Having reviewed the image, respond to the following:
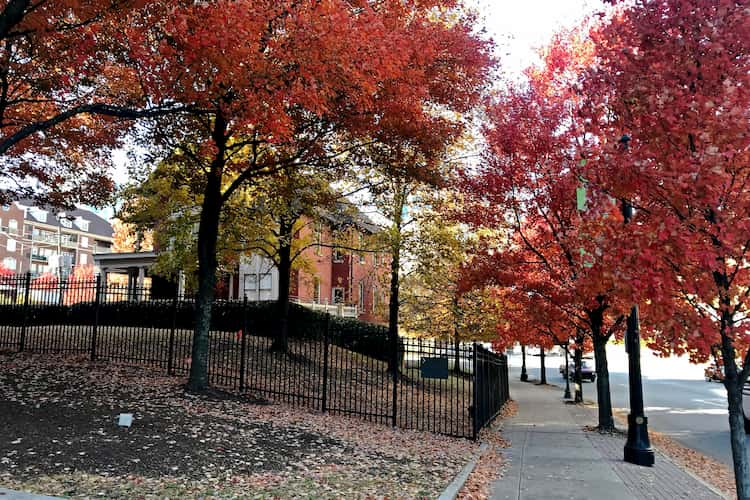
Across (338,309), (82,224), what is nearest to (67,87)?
(338,309)

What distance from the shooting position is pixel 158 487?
6129mm

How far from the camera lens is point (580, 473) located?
8.62 m

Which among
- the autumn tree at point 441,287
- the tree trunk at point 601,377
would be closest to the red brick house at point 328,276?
the autumn tree at point 441,287

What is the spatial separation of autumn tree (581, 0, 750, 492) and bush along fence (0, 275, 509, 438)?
17.0 feet

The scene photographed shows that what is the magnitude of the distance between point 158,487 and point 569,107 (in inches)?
473

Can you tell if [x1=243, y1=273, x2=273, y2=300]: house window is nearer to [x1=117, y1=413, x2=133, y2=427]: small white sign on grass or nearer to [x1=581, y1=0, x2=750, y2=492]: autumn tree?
[x1=117, y1=413, x2=133, y2=427]: small white sign on grass

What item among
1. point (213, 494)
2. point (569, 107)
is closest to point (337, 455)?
point (213, 494)

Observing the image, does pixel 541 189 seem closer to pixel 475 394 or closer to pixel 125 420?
pixel 475 394

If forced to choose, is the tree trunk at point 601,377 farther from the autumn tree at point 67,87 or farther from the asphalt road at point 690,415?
the autumn tree at point 67,87

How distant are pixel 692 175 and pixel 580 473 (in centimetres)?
523

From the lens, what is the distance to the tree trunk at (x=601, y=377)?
13.9 metres

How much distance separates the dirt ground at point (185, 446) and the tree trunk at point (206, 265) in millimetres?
631

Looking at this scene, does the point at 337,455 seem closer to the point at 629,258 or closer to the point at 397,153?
the point at 629,258

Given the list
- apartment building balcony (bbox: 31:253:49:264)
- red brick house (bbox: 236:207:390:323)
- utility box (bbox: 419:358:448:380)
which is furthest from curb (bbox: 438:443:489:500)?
apartment building balcony (bbox: 31:253:49:264)
